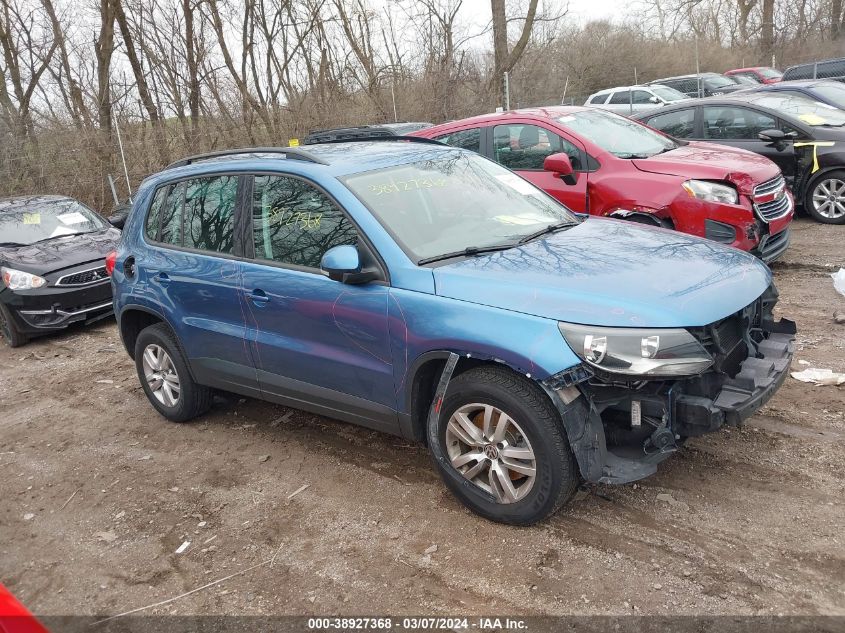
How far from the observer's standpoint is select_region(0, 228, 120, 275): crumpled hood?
26.5 feet

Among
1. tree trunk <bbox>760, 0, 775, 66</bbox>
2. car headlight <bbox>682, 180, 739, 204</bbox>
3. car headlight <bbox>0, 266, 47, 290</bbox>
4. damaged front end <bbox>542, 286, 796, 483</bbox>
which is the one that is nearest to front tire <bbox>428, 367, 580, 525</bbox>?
damaged front end <bbox>542, 286, 796, 483</bbox>

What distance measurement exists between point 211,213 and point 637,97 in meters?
Answer: 18.4

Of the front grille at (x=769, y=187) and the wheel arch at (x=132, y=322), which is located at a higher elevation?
the front grille at (x=769, y=187)

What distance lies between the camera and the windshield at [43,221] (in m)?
8.70

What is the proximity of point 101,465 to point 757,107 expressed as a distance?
332 inches

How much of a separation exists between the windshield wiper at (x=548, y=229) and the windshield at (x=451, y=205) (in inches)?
1.1

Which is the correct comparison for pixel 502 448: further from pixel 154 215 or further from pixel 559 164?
pixel 559 164

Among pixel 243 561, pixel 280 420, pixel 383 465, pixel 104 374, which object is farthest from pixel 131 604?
pixel 104 374

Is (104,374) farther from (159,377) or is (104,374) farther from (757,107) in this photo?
(757,107)

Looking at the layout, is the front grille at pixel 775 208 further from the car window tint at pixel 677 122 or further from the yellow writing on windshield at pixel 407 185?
the yellow writing on windshield at pixel 407 185

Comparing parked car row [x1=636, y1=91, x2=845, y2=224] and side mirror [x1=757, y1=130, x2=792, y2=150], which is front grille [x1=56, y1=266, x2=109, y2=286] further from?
side mirror [x1=757, y1=130, x2=792, y2=150]

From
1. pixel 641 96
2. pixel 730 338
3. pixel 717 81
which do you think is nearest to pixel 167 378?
pixel 730 338

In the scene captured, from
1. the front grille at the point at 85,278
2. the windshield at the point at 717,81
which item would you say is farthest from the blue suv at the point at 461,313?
the windshield at the point at 717,81

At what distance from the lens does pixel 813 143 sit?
8531 millimetres
